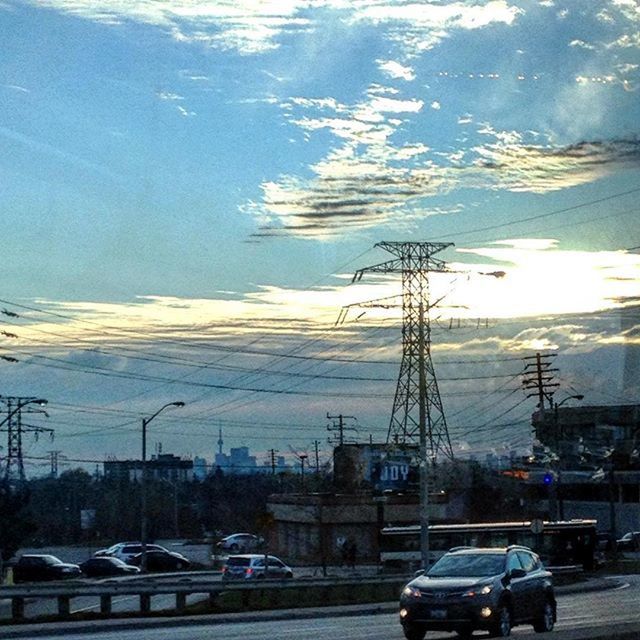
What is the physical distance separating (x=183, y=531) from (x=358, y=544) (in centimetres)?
6564

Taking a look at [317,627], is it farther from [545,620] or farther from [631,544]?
[631,544]

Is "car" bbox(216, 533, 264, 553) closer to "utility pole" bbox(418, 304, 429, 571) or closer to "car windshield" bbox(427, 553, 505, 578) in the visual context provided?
"utility pole" bbox(418, 304, 429, 571)

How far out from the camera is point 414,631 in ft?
80.7

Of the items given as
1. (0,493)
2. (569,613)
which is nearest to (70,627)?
(569,613)

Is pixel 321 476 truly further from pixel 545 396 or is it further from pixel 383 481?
pixel 545 396

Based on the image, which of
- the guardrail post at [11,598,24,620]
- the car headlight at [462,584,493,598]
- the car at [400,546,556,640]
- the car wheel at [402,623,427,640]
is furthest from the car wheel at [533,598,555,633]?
the guardrail post at [11,598,24,620]

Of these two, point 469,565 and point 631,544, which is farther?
point 631,544

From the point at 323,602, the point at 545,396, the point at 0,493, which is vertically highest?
the point at 545,396

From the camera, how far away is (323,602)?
46.0m

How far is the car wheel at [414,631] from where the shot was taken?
2450 cm

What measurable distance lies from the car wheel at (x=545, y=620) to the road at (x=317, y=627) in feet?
0.88

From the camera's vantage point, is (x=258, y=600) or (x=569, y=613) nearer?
(x=569, y=613)

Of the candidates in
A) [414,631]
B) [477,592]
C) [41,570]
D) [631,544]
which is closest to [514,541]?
[41,570]

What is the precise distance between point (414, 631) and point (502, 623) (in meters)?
1.68
